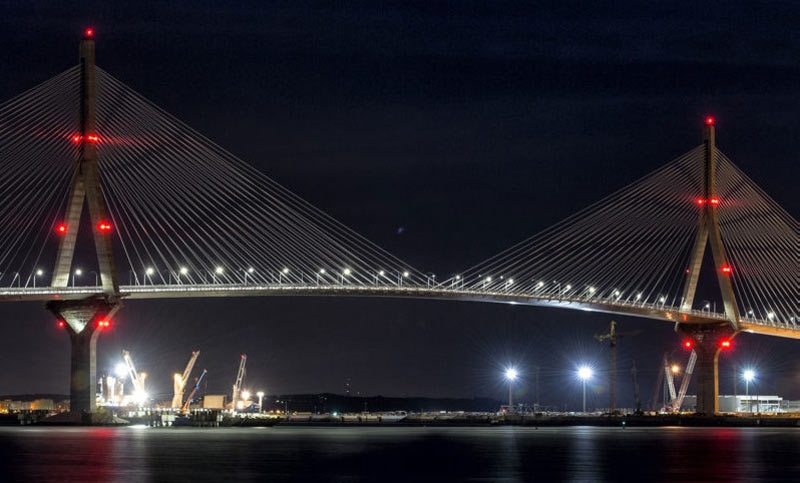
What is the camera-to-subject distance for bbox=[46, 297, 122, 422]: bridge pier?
99.1 m

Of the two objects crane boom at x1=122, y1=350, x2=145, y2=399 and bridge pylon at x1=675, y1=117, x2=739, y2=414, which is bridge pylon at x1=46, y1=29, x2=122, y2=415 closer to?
bridge pylon at x1=675, y1=117, x2=739, y2=414

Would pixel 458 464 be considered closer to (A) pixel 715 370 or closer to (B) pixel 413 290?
(B) pixel 413 290

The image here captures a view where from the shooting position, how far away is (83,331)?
9969 cm

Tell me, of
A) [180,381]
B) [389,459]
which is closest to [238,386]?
[180,381]

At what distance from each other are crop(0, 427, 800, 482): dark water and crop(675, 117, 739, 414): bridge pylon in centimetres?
3236

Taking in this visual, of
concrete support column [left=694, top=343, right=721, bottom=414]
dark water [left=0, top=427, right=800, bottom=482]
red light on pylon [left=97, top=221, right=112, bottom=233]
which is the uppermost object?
red light on pylon [left=97, top=221, right=112, bottom=233]

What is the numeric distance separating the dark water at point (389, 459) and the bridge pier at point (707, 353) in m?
40.8

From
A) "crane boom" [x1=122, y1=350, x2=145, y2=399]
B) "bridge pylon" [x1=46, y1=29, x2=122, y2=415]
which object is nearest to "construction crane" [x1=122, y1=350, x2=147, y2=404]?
"crane boom" [x1=122, y1=350, x2=145, y2=399]

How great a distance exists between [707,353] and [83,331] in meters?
57.9

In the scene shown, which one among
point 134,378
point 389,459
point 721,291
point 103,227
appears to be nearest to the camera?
point 389,459

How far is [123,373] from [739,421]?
3209 inches

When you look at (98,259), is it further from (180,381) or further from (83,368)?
(180,381)

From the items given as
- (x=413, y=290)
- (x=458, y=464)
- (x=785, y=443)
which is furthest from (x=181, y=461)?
(x=413, y=290)

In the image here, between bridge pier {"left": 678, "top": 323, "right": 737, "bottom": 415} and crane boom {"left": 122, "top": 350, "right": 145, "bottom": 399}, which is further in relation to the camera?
crane boom {"left": 122, "top": 350, "right": 145, "bottom": 399}
